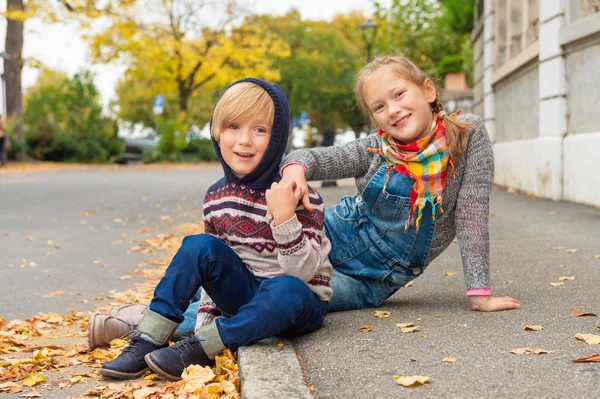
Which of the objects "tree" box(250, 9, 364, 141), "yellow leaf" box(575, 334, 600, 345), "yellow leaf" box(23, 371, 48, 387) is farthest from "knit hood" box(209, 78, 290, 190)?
"tree" box(250, 9, 364, 141)

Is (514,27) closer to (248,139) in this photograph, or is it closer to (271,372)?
(248,139)

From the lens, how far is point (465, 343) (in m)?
3.33

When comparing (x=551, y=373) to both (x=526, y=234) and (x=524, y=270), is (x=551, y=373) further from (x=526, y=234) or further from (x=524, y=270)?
(x=526, y=234)

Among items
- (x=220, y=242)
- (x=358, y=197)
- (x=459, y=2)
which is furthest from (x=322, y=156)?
(x=459, y=2)

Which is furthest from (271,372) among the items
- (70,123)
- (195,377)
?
(70,123)

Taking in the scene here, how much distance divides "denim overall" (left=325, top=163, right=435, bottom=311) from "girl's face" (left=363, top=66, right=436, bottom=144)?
24cm

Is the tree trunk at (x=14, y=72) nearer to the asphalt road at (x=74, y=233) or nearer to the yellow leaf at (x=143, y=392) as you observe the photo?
the asphalt road at (x=74, y=233)

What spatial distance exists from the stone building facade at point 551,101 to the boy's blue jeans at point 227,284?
6.71 m

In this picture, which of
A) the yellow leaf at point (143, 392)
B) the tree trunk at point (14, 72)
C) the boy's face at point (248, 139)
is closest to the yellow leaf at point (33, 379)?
the yellow leaf at point (143, 392)

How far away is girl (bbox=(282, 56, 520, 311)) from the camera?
3.80 metres

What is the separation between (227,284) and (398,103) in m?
1.14

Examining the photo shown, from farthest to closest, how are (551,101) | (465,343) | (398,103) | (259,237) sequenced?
1. (551,101)
2. (398,103)
3. (259,237)
4. (465,343)

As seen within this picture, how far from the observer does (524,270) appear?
215 inches

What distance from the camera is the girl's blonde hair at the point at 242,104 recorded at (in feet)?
11.6
